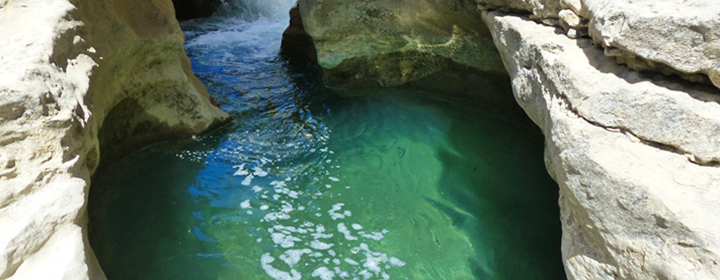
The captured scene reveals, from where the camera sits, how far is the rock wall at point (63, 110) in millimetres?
1889

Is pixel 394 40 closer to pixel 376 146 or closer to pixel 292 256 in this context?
pixel 376 146

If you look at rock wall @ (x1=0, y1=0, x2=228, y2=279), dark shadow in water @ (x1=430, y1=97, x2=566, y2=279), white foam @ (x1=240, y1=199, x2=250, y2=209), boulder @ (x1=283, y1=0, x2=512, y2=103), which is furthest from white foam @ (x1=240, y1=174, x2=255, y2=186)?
boulder @ (x1=283, y1=0, x2=512, y2=103)

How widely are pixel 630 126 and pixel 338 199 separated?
235cm

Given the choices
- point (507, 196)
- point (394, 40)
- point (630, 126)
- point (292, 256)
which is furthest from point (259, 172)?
point (630, 126)

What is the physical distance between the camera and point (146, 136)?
4.66m

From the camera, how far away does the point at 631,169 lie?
82.9 inches

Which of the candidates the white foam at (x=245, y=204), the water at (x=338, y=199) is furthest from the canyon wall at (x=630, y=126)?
the white foam at (x=245, y=204)

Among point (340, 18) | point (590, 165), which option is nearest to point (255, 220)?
point (590, 165)

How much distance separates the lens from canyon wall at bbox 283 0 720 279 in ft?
6.34

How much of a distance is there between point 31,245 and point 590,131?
259 centimetres

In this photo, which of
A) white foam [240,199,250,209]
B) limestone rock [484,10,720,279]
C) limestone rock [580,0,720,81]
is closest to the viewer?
limestone rock [484,10,720,279]

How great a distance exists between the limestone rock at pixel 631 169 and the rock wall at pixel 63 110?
2.32 m

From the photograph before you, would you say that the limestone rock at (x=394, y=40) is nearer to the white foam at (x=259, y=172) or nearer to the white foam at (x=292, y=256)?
the white foam at (x=259, y=172)

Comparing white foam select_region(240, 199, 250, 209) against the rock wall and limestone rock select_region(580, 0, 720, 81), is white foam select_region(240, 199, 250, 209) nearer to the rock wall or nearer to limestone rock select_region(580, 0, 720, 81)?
the rock wall
